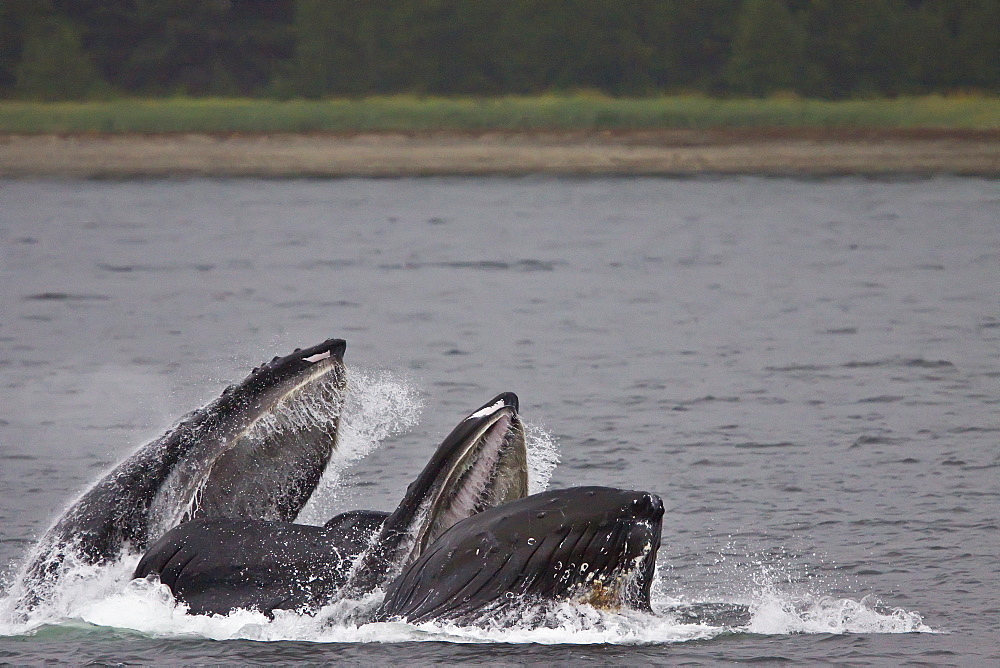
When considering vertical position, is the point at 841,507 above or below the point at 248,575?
below

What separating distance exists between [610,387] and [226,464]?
36.0 ft

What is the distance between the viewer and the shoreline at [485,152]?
2261 inches

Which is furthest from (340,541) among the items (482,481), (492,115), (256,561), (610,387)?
(492,115)

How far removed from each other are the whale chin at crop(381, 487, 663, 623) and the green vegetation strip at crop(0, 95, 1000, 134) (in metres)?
53.4

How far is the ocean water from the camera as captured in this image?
9.77 meters

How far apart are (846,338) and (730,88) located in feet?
185

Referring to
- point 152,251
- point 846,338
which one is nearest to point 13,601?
point 846,338

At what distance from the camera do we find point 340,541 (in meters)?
9.23

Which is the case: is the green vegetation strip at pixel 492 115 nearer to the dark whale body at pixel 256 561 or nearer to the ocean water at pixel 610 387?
the ocean water at pixel 610 387

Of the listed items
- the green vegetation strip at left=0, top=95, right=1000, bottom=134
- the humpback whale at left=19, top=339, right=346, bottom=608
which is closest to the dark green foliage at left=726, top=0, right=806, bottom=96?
the green vegetation strip at left=0, top=95, right=1000, bottom=134

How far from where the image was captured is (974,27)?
7906cm

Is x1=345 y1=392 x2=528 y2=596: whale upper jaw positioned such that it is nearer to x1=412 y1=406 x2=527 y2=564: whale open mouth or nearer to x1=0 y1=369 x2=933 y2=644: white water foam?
x1=412 y1=406 x2=527 y2=564: whale open mouth

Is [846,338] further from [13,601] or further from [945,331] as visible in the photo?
[13,601]

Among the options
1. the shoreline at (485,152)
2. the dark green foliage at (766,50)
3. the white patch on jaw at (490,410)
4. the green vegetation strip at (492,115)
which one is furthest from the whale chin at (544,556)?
the dark green foliage at (766,50)
